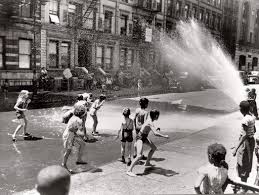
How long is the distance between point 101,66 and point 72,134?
25.5 m

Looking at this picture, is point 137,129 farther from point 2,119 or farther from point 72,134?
point 2,119

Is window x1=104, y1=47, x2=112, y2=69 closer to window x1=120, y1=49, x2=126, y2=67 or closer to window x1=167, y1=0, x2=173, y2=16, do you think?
window x1=120, y1=49, x2=126, y2=67

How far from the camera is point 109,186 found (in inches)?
270

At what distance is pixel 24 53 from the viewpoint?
25562 mm

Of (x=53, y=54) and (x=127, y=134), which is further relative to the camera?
(x=53, y=54)

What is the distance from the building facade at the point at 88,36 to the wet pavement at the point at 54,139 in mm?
9148

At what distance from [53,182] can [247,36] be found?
215 feet

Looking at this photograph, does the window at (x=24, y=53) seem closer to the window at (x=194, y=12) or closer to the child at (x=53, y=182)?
the child at (x=53, y=182)

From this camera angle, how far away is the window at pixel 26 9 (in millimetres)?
24945

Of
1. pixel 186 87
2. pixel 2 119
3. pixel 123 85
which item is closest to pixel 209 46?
pixel 186 87

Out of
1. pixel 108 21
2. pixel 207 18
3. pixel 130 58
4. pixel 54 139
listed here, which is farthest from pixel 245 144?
pixel 207 18

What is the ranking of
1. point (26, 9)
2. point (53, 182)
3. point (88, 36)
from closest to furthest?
1. point (53, 182)
2. point (26, 9)
3. point (88, 36)

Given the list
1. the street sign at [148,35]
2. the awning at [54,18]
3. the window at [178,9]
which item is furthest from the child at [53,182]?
the window at [178,9]

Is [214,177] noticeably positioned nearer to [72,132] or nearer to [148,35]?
[72,132]
